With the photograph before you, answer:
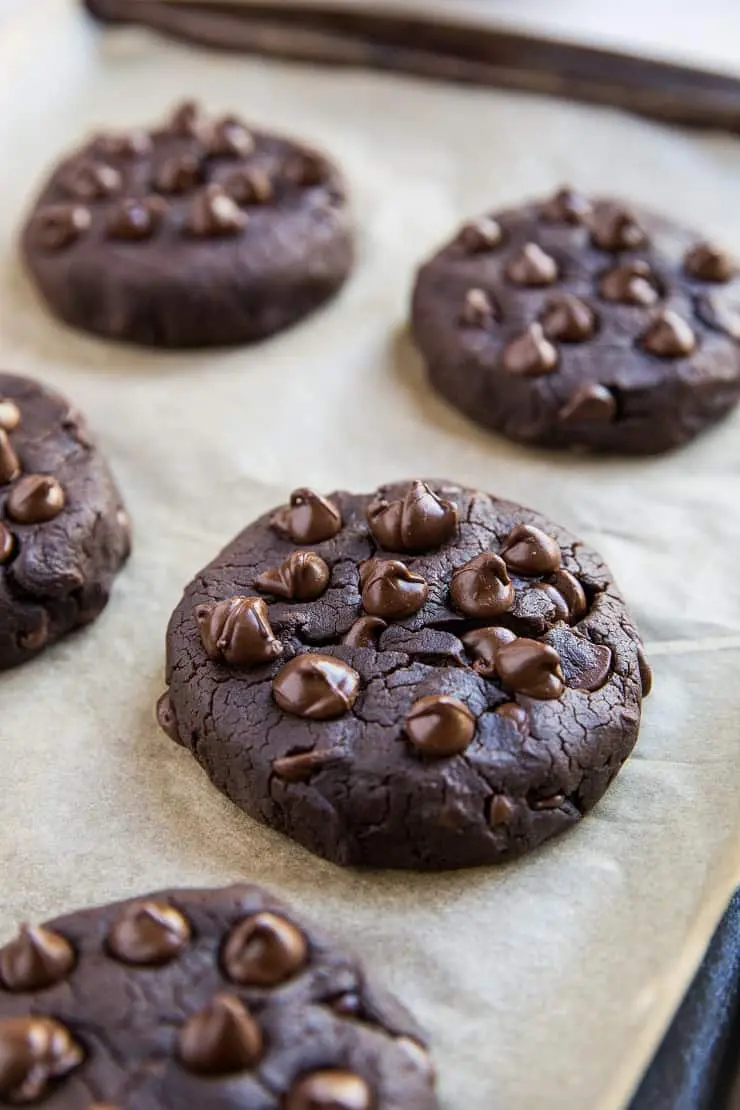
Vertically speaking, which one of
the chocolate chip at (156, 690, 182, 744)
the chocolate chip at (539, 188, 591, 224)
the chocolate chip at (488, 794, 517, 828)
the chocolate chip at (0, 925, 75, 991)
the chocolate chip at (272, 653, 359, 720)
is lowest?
the chocolate chip at (156, 690, 182, 744)

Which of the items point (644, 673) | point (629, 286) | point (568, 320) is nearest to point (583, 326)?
point (568, 320)

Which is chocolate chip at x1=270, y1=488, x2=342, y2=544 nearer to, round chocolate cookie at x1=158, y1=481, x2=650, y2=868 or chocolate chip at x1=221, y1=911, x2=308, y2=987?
round chocolate cookie at x1=158, y1=481, x2=650, y2=868

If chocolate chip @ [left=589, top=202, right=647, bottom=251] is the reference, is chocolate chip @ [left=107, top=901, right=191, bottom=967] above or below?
below

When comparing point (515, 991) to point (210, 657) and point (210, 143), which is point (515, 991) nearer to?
point (210, 657)

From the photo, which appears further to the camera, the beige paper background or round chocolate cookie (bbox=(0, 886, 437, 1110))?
the beige paper background

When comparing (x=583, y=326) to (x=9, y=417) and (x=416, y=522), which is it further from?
(x=9, y=417)

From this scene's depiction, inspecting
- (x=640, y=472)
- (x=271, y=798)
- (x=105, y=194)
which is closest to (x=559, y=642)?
(x=271, y=798)

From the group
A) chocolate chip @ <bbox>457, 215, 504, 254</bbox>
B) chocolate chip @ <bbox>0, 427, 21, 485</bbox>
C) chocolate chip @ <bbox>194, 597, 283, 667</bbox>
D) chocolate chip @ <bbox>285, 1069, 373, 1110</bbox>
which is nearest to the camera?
chocolate chip @ <bbox>285, 1069, 373, 1110</bbox>

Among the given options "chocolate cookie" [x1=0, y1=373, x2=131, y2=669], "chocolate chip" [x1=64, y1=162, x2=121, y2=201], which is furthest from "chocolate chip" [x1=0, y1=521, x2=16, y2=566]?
"chocolate chip" [x1=64, y1=162, x2=121, y2=201]

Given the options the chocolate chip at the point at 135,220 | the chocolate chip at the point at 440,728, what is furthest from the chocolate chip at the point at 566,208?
the chocolate chip at the point at 440,728
